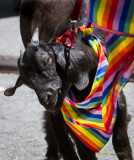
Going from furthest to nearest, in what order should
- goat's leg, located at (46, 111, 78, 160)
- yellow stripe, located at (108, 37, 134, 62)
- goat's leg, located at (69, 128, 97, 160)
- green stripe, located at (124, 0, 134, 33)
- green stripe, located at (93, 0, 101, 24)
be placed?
goat's leg, located at (46, 111, 78, 160) < goat's leg, located at (69, 128, 97, 160) < yellow stripe, located at (108, 37, 134, 62) < green stripe, located at (93, 0, 101, 24) < green stripe, located at (124, 0, 134, 33)

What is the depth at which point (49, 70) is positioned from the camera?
7.57 ft

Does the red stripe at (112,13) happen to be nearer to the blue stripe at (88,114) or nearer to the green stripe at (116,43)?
the green stripe at (116,43)

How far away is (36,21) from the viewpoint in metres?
3.99

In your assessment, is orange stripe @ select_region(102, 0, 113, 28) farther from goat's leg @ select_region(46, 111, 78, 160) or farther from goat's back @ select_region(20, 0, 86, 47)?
goat's leg @ select_region(46, 111, 78, 160)

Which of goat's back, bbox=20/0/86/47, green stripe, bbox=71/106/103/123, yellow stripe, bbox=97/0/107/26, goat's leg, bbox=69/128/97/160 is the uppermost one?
yellow stripe, bbox=97/0/107/26

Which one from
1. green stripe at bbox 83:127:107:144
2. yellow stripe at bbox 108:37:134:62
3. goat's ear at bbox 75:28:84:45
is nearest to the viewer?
yellow stripe at bbox 108:37:134:62

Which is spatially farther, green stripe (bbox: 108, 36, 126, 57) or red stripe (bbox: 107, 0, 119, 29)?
green stripe (bbox: 108, 36, 126, 57)

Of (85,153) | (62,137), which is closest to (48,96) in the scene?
(85,153)

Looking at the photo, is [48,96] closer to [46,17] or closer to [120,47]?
[120,47]

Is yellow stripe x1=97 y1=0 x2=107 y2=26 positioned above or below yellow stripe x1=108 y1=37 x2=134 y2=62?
above

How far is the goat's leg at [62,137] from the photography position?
3.15 metres

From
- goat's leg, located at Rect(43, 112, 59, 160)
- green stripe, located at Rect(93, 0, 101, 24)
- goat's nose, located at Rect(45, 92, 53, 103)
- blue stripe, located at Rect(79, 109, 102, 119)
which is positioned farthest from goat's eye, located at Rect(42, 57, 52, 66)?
goat's leg, located at Rect(43, 112, 59, 160)

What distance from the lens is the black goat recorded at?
229 cm

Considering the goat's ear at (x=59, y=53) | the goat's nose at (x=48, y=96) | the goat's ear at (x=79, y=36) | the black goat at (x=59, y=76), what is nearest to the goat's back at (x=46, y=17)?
the black goat at (x=59, y=76)
